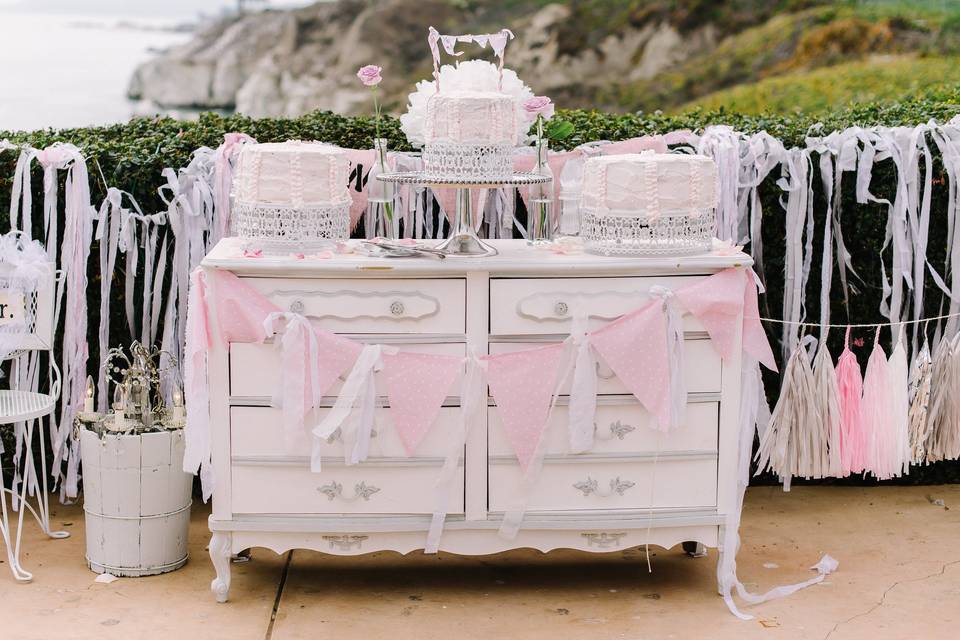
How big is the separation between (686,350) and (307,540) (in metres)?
1.26

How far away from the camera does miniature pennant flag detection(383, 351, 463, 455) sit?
11.4 ft

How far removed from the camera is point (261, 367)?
3510 millimetres

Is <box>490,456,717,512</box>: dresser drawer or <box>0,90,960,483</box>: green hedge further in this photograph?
<box>0,90,960,483</box>: green hedge

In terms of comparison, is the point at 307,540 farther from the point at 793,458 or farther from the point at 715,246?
the point at 793,458

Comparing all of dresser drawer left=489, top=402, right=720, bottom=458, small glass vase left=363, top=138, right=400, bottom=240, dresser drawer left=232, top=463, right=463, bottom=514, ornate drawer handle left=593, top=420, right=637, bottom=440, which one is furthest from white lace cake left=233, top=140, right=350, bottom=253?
ornate drawer handle left=593, top=420, right=637, bottom=440

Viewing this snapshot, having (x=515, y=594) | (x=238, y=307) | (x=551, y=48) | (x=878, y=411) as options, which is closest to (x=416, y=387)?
(x=238, y=307)

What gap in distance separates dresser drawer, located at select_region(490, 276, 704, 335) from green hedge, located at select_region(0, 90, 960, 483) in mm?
1123

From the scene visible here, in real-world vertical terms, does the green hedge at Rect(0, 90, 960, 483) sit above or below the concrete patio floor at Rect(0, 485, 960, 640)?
above

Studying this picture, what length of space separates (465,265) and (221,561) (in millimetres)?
1153

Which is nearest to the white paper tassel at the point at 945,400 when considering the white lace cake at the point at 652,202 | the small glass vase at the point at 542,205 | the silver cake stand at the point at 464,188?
the white lace cake at the point at 652,202

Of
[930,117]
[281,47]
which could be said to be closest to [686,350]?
[930,117]

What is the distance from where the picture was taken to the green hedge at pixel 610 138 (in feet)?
14.0

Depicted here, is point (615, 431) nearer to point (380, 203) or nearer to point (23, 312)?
point (380, 203)

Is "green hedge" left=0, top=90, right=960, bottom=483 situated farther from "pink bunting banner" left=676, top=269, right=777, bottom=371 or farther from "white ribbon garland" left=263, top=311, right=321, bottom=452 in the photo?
"white ribbon garland" left=263, top=311, right=321, bottom=452
